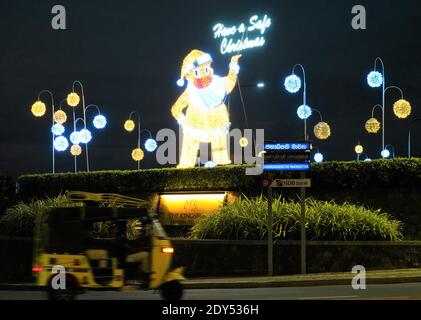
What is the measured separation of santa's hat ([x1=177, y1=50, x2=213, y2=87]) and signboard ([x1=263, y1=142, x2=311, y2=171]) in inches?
563

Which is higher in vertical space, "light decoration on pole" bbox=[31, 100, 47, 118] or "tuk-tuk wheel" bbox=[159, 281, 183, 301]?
"light decoration on pole" bbox=[31, 100, 47, 118]

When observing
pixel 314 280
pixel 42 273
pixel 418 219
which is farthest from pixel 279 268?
pixel 42 273

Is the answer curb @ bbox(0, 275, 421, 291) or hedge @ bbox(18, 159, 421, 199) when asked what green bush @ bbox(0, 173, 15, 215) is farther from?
curb @ bbox(0, 275, 421, 291)

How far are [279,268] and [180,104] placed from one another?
48.5 feet

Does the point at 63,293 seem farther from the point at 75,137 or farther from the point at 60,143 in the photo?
the point at 75,137

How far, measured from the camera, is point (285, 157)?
66.8 ft

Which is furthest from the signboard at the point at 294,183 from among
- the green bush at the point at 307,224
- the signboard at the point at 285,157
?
the green bush at the point at 307,224

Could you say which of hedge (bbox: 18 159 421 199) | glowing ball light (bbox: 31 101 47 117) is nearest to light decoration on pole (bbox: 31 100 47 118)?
glowing ball light (bbox: 31 101 47 117)

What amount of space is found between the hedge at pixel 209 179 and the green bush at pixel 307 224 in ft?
5.68

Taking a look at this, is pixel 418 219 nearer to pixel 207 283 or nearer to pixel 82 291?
pixel 207 283

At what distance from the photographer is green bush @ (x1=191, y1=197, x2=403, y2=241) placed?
21875 mm

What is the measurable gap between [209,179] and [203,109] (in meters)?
5.75

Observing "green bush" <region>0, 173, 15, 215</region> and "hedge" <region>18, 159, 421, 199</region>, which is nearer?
"hedge" <region>18, 159, 421, 199</region>
